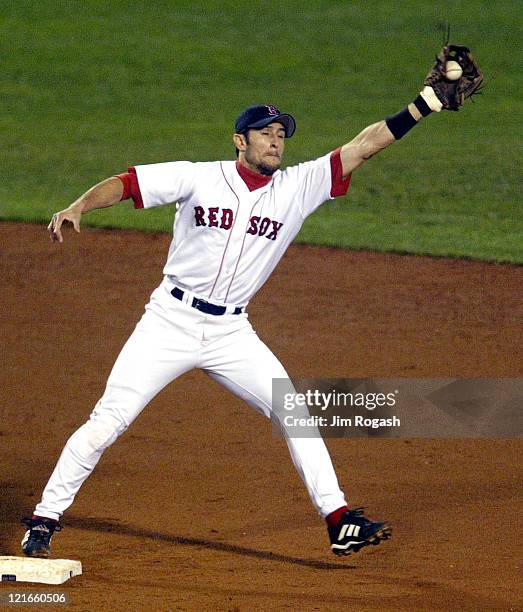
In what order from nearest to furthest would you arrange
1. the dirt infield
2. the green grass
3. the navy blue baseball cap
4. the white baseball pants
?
the dirt infield < the white baseball pants < the navy blue baseball cap < the green grass

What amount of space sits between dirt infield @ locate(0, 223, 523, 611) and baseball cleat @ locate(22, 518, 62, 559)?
0.19 m

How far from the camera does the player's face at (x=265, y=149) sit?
6.21m

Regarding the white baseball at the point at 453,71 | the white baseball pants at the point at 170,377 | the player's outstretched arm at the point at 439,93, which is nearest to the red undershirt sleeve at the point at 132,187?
the white baseball pants at the point at 170,377

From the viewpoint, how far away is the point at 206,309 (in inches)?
243

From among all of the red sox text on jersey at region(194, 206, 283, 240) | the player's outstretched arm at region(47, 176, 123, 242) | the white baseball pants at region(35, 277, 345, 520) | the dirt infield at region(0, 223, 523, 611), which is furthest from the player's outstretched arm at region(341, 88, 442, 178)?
the dirt infield at region(0, 223, 523, 611)

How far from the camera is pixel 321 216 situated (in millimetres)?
13945

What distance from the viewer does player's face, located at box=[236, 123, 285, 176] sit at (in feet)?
20.4

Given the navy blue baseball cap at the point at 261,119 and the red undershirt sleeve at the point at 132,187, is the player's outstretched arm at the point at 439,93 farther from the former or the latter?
the red undershirt sleeve at the point at 132,187

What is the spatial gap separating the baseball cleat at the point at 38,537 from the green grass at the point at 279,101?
698 cm

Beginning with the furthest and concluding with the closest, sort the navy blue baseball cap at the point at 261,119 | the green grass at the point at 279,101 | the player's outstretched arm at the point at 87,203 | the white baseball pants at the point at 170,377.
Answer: the green grass at the point at 279,101 → the navy blue baseball cap at the point at 261,119 → the white baseball pants at the point at 170,377 → the player's outstretched arm at the point at 87,203

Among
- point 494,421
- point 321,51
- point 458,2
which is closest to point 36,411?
point 494,421

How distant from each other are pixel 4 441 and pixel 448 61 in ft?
12.3

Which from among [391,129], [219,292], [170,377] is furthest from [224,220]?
[391,129]

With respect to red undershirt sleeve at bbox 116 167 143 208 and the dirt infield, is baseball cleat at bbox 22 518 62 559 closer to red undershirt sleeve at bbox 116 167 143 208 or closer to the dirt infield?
the dirt infield
